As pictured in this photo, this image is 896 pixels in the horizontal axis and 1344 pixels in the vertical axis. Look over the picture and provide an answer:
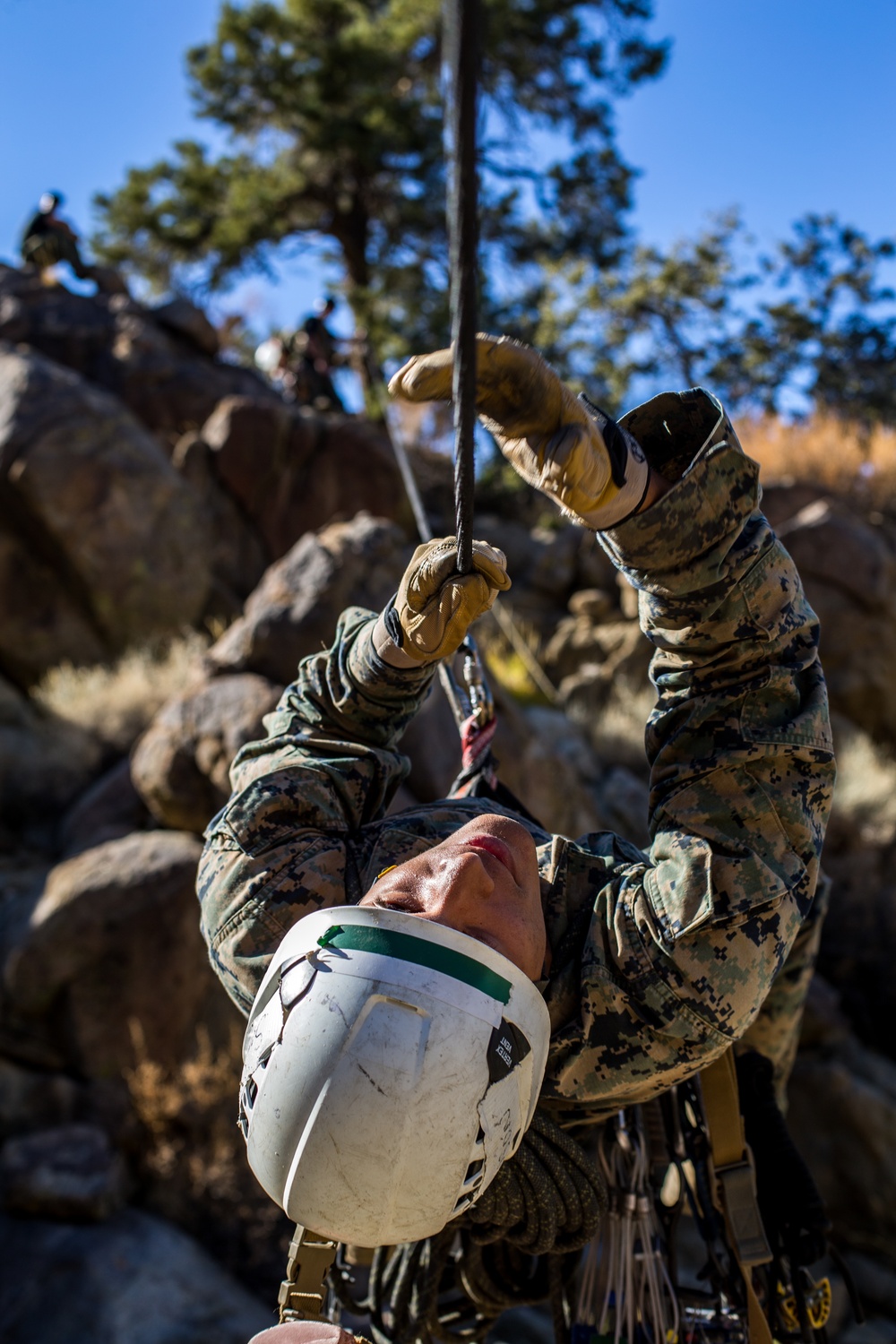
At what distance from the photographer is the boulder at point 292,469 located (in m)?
13.5

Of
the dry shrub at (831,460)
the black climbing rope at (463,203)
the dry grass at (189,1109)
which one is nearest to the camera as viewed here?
the black climbing rope at (463,203)

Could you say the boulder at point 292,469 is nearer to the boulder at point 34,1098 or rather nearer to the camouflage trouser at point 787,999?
the boulder at point 34,1098

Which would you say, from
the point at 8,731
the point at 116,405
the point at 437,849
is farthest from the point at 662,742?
the point at 116,405

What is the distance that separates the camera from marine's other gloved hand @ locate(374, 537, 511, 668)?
6.79 ft

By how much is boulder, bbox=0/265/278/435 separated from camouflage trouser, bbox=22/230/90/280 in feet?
1.58

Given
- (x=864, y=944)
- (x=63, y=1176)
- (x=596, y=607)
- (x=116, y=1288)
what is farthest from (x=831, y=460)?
(x=116, y=1288)

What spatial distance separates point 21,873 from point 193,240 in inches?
485

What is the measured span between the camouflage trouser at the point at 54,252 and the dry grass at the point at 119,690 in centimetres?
868

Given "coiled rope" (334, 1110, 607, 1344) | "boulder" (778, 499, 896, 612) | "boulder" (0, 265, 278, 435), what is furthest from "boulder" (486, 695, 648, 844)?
"boulder" (0, 265, 278, 435)

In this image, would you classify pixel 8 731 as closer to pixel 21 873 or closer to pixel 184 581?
pixel 21 873

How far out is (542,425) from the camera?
1716 mm

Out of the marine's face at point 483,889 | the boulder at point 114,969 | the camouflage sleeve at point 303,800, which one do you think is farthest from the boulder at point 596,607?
the marine's face at point 483,889

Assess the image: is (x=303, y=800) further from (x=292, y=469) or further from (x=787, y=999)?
(x=292, y=469)

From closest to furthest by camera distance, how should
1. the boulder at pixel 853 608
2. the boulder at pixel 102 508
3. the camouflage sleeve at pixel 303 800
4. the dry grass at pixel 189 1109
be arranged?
the camouflage sleeve at pixel 303 800 → the dry grass at pixel 189 1109 → the boulder at pixel 853 608 → the boulder at pixel 102 508
